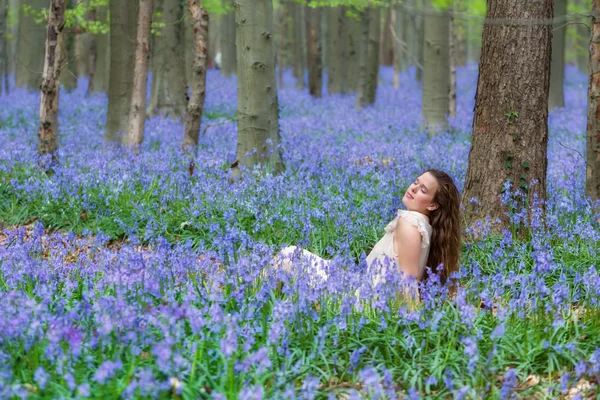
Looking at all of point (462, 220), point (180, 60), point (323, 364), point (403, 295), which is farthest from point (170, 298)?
point (180, 60)

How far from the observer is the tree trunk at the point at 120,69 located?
1179cm

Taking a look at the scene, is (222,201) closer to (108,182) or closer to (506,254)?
(108,182)

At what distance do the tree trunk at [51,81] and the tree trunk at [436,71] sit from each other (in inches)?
288

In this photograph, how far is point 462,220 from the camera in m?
6.48

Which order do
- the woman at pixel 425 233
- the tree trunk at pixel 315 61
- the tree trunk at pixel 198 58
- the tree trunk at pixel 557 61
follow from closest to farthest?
the woman at pixel 425 233 < the tree trunk at pixel 198 58 < the tree trunk at pixel 557 61 < the tree trunk at pixel 315 61

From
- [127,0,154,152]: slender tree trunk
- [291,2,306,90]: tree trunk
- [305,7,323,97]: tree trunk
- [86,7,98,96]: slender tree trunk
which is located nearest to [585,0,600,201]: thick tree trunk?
[127,0,154,152]: slender tree trunk

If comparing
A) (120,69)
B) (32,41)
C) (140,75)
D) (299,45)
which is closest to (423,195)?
(140,75)

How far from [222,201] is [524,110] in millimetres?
3084

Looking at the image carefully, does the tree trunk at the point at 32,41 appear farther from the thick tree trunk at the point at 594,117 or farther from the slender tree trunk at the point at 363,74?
the thick tree trunk at the point at 594,117

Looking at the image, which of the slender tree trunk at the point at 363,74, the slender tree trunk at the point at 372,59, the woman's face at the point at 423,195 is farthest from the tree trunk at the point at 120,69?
the slender tree trunk at the point at 372,59

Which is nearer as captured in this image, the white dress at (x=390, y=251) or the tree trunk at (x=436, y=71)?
the white dress at (x=390, y=251)

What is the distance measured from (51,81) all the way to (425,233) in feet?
19.0

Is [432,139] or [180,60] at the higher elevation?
[180,60]

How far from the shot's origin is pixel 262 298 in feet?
13.4
